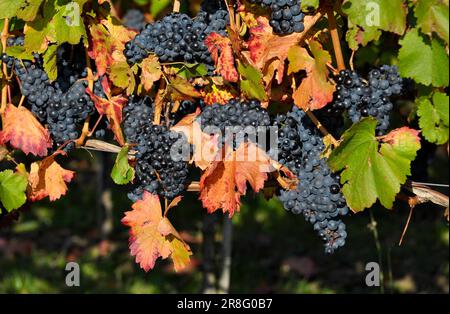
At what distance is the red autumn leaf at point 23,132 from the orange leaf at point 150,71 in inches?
16.5

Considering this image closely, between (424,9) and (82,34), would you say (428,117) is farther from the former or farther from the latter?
(82,34)

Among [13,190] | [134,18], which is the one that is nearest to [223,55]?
[13,190]

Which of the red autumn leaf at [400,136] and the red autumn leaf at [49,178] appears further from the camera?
the red autumn leaf at [49,178]

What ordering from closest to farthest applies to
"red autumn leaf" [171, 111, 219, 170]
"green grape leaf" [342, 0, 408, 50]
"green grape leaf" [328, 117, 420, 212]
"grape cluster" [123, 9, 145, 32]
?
"green grape leaf" [342, 0, 408, 50]
"green grape leaf" [328, 117, 420, 212]
"red autumn leaf" [171, 111, 219, 170]
"grape cluster" [123, 9, 145, 32]

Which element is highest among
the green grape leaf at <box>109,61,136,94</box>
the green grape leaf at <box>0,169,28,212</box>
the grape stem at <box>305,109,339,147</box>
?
the green grape leaf at <box>109,61,136,94</box>

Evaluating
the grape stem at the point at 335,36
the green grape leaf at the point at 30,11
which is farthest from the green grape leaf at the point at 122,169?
the grape stem at the point at 335,36

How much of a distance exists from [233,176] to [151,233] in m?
0.38

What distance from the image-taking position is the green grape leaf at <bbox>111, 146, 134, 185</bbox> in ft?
8.04

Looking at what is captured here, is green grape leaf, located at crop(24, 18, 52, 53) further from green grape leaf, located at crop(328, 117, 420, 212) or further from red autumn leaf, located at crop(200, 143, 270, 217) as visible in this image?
green grape leaf, located at crop(328, 117, 420, 212)

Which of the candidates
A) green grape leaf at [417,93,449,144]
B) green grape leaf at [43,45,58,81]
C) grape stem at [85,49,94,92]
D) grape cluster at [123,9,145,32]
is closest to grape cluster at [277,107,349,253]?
green grape leaf at [417,93,449,144]

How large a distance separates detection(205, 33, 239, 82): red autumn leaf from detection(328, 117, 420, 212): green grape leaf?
15.9 inches

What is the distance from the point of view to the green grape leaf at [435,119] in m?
2.22

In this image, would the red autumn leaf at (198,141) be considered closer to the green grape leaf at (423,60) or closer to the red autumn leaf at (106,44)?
the red autumn leaf at (106,44)

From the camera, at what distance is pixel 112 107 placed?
250cm
